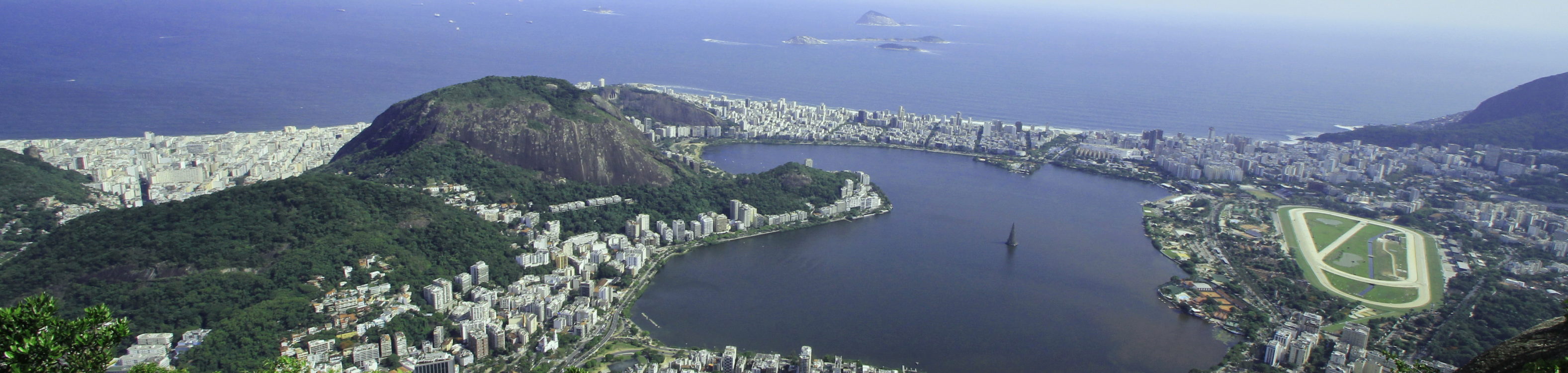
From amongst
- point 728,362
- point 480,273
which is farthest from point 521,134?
point 728,362

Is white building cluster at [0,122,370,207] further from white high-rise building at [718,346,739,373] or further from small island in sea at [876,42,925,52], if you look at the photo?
small island in sea at [876,42,925,52]

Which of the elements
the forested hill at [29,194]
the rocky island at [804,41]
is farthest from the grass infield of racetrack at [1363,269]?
the rocky island at [804,41]

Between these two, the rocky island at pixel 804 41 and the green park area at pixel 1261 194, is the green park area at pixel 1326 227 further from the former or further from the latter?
the rocky island at pixel 804 41

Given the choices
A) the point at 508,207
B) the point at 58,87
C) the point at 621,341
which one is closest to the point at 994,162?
the point at 508,207

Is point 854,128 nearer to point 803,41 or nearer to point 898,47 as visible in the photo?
point 898,47

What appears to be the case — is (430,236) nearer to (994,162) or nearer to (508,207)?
(508,207)
